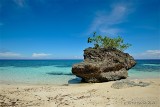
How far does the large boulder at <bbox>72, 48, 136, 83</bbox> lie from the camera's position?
16.5 metres

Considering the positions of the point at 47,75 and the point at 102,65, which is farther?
the point at 47,75

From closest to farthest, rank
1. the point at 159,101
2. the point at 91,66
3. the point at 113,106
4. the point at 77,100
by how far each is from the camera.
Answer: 1. the point at 113,106
2. the point at 159,101
3. the point at 77,100
4. the point at 91,66

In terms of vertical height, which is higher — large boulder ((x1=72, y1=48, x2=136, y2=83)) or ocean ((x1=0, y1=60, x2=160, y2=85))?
large boulder ((x1=72, y1=48, x2=136, y2=83))

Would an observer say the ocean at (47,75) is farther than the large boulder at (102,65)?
Yes

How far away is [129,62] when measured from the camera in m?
19.1

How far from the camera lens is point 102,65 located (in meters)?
16.8

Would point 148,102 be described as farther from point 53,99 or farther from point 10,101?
point 10,101

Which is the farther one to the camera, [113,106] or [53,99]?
[53,99]

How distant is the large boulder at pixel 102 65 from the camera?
16.5 meters

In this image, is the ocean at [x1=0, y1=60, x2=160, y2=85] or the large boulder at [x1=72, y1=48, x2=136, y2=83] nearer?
the large boulder at [x1=72, y1=48, x2=136, y2=83]

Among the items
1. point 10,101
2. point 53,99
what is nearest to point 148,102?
point 53,99

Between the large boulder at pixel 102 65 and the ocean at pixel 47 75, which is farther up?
the large boulder at pixel 102 65

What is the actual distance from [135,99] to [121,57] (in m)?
9.20

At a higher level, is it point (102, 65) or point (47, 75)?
point (102, 65)
